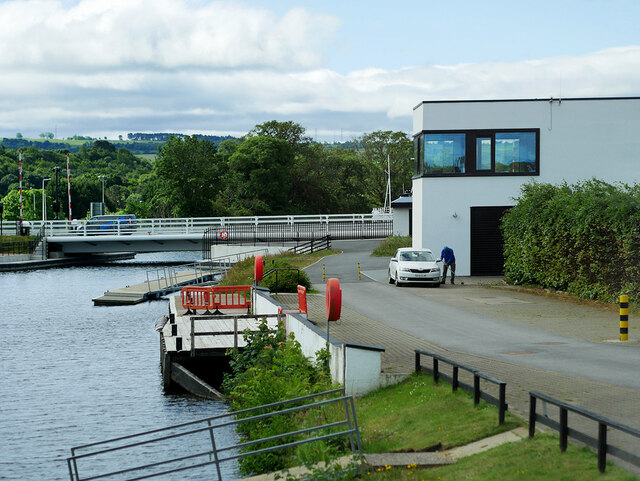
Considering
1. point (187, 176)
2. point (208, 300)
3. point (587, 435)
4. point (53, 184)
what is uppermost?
point (187, 176)

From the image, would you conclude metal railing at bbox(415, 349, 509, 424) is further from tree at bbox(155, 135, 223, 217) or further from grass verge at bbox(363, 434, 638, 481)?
tree at bbox(155, 135, 223, 217)

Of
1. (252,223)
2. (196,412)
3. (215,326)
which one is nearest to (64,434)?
(196,412)

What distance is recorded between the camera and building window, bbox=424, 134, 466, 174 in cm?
3428

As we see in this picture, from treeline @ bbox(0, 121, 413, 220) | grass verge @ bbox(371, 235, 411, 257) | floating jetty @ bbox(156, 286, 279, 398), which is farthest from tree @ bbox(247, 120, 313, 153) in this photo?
floating jetty @ bbox(156, 286, 279, 398)

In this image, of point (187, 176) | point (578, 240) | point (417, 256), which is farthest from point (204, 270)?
point (187, 176)

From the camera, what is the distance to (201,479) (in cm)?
1416

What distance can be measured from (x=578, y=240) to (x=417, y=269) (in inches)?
312

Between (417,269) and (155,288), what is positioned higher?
(417,269)

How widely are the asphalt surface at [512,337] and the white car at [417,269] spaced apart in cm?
40

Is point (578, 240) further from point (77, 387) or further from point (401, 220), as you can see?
point (401, 220)

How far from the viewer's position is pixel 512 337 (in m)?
18.8

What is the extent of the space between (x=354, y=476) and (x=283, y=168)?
9040cm

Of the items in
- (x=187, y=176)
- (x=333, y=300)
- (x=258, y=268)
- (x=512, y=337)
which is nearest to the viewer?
(x=333, y=300)

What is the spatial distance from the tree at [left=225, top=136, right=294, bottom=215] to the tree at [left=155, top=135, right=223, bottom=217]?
13.1 ft
